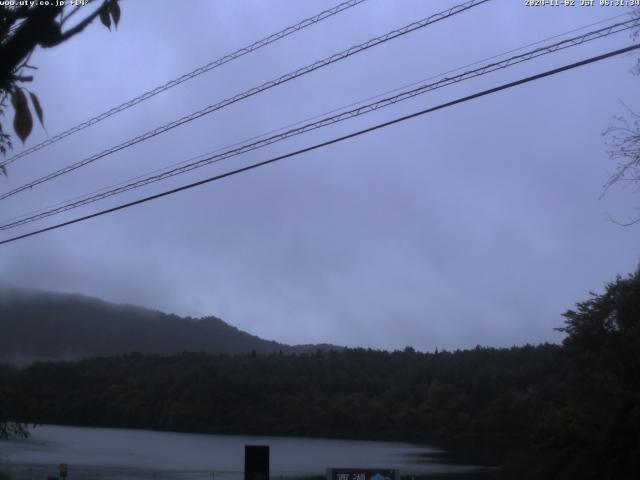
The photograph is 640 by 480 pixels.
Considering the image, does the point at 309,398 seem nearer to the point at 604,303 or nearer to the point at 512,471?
the point at 512,471

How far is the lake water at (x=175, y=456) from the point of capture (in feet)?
123

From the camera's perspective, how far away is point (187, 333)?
104 m

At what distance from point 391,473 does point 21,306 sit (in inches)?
1812

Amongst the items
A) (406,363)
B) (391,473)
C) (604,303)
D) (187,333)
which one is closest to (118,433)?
(406,363)

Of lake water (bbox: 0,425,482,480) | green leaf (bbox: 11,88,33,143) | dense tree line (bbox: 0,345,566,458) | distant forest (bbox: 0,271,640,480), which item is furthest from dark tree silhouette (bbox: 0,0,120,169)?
dense tree line (bbox: 0,345,566,458)

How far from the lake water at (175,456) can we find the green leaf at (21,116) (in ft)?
96.4

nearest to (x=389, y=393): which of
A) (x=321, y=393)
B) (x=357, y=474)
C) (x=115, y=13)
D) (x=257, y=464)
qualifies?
(x=321, y=393)

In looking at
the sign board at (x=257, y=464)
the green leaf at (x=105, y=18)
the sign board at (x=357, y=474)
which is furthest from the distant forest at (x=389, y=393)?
the green leaf at (x=105, y=18)

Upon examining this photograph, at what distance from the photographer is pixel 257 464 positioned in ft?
39.1

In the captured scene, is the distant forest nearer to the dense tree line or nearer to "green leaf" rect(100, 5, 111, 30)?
the dense tree line

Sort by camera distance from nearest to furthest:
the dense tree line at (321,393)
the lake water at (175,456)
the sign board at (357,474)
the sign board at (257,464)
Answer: the sign board at (257,464) → the sign board at (357,474) → the lake water at (175,456) → the dense tree line at (321,393)

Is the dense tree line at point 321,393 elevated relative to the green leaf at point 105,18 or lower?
elevated

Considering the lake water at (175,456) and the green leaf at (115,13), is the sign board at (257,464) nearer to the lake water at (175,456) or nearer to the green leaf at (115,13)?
the green leaf at (115,13)

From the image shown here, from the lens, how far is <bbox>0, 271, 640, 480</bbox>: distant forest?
2672cm
